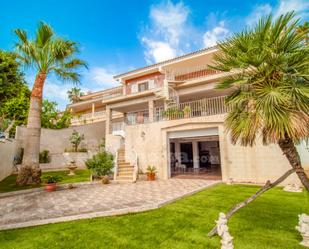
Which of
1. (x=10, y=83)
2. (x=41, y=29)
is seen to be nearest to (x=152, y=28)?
(x=41, y=29)

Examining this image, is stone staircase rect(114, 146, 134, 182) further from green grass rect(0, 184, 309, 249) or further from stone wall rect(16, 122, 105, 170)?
stone wall rect(16, 122, 105, 170)

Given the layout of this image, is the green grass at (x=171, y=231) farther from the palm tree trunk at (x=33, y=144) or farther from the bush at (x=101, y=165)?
the bush at (x=101, y=165)

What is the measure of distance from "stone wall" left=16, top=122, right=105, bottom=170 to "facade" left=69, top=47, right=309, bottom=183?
10.3 ft

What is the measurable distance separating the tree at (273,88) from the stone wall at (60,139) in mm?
19862

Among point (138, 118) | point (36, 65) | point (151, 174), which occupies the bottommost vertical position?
point (151, 174)

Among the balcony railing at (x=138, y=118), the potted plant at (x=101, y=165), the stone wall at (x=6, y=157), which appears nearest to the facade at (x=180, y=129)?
the balcony railing at (x=138, y=118)

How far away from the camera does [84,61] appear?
44.1 feet

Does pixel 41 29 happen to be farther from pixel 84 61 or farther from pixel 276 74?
pixel 276 74

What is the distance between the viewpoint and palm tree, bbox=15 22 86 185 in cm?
1097

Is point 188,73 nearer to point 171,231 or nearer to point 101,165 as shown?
point 101,165

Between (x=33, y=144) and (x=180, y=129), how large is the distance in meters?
9.79

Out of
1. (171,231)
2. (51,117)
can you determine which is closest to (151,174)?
(171,231)

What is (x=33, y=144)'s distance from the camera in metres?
11.2

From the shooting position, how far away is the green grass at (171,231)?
4098 mm
